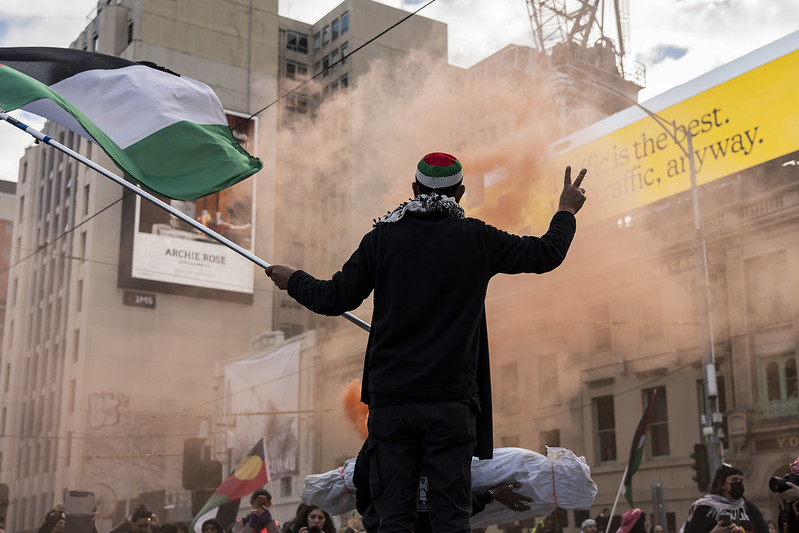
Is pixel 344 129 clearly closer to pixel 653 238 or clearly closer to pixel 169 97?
pixel 653 238

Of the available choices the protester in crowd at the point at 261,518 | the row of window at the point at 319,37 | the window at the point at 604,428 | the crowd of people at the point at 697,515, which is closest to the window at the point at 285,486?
the window at the point at 604,428

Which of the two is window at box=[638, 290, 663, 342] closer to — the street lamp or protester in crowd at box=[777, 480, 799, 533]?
the street lamp

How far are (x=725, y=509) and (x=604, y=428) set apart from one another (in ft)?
81.4

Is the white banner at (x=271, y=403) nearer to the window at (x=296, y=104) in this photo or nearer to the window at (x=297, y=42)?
the window at (x=296, y=104)

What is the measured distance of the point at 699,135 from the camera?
29719 mm

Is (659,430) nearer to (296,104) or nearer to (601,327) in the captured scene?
(601,327)

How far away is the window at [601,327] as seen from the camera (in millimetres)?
30938

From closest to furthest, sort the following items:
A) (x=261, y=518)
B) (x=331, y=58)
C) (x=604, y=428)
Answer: (x=261, y=518) → (x=604, y=428) → (x=331, y=58)

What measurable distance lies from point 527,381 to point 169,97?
2686 cm

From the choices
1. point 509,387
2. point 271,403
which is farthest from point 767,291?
point 271,403

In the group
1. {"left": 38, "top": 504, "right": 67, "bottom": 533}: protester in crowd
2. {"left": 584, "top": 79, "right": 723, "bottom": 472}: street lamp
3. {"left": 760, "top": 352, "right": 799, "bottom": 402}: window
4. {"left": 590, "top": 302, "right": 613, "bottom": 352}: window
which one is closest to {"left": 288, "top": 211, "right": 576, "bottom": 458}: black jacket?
{"left": 38, "top": 504, "right": 67, "bottom": 533}: protester in crowd

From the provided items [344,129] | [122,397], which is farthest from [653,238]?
[122,397]

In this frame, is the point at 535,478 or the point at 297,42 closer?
the point at 535,478

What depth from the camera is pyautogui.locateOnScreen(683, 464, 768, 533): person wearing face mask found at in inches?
239
